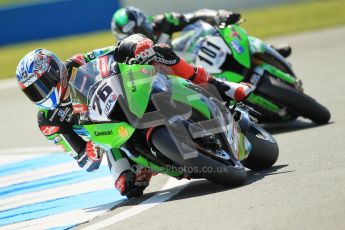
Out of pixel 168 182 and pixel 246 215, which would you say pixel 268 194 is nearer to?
pixel 246 215

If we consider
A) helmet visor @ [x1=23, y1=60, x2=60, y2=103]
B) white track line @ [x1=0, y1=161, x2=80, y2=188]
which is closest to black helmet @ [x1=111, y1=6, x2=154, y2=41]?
white track line @ [x1=0, y1=161, x2=80, y2=188]

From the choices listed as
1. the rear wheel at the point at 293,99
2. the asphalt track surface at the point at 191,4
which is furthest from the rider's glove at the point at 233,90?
the asphalt track surface at the point at 191,4

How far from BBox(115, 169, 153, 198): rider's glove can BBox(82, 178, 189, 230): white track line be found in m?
0.16

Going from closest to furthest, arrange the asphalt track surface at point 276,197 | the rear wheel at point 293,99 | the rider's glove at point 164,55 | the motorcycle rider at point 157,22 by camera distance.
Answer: the asphalt track surface at point 276,197 < the rider's glove at point 164,55 < the rear wheel at point 293,99 < the motorcycle rider at point 157,22

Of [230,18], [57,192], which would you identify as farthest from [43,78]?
[230,18]

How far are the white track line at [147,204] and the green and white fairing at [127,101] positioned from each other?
309 mm

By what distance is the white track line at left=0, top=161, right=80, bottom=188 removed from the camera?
10070mm

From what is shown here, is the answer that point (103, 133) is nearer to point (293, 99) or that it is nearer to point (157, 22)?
point (293, 99)

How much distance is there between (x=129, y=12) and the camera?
37.3 ft

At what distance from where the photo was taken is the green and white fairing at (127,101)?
7.04 m

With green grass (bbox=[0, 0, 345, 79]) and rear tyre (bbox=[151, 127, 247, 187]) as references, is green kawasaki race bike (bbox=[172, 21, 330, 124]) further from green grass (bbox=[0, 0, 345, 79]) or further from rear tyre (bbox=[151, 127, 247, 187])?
green grass (bbox=[0, 0, 345, 79])

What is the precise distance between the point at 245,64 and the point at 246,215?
4.68 m

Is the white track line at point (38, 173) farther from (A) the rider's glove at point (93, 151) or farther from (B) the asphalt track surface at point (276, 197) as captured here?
(A) the rider's glove at point (93, 151)

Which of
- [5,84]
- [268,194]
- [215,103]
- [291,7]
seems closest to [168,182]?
[215,103]
